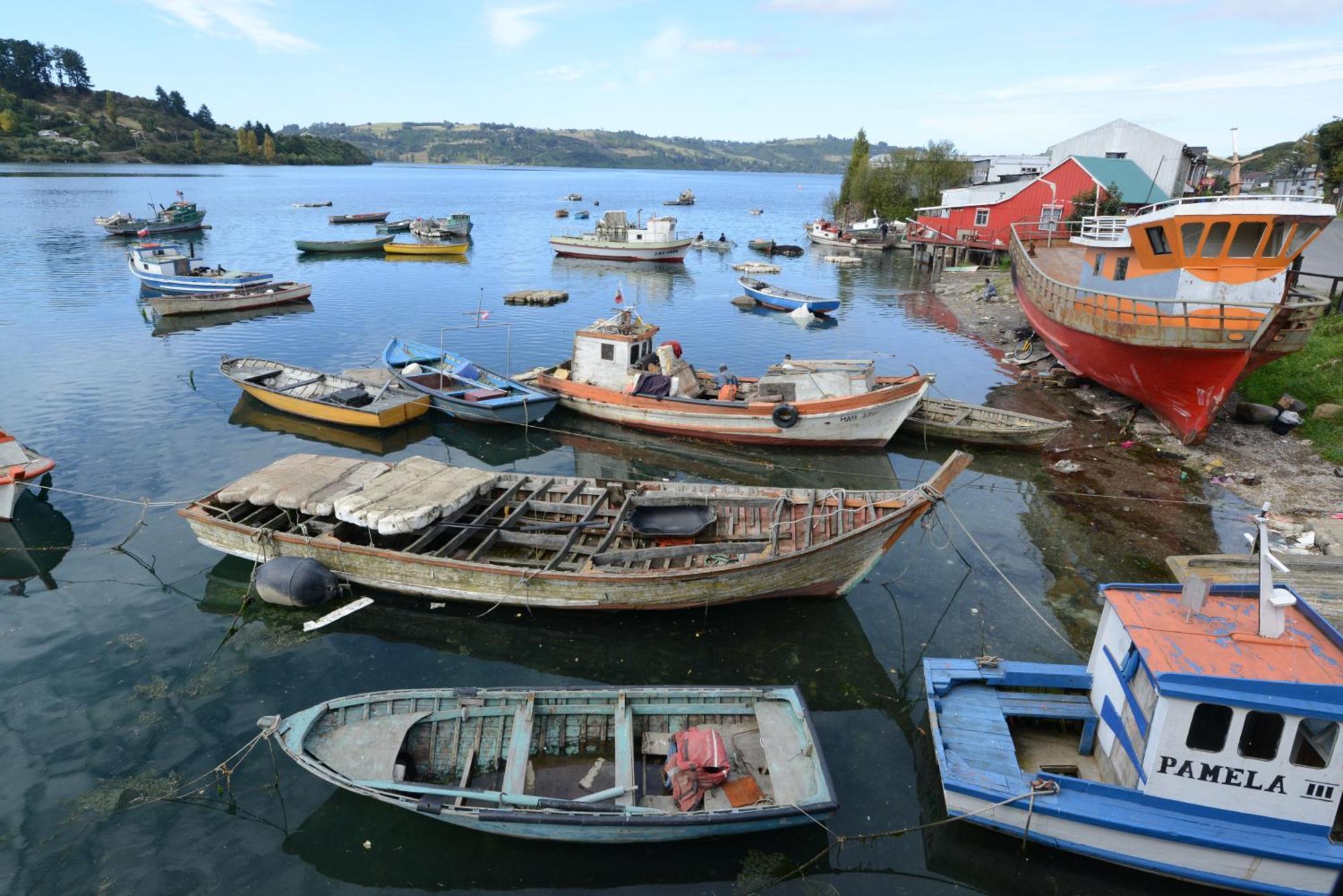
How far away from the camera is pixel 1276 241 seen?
19.1 m

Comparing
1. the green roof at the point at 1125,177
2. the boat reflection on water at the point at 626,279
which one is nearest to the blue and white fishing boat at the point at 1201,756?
the boat reflection on water at the point at 626,279

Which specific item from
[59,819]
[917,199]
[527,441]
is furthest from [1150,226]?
[917,199]

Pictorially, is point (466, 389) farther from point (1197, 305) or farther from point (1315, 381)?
point (1315, 381)

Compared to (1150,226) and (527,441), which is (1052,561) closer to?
(1150,226)

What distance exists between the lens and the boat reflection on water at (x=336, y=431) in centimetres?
2238

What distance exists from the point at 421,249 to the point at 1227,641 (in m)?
62.5

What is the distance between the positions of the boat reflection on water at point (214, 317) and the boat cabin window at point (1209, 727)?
1619 inches

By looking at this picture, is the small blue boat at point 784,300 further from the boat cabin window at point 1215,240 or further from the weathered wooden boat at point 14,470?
the weathered wooden boat at point 14,470

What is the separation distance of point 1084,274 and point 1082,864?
24.1 metres

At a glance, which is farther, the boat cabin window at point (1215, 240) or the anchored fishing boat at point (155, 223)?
the anchored fishing boat at point (155, 223)

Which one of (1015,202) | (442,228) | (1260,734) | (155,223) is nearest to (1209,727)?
(1260,734)

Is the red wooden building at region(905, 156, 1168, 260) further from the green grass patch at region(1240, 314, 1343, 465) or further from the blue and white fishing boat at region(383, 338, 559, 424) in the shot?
the blue and white fishing boat at region(383, 338, 559, 424)

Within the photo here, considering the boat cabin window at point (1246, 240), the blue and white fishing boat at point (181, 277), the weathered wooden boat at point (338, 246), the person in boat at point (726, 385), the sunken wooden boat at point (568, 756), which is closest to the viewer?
the sunken wooden boat at point (568, 756)

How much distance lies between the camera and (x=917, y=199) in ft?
253
